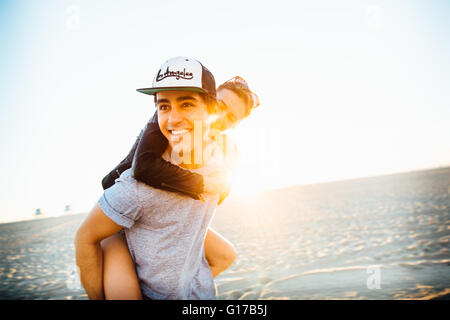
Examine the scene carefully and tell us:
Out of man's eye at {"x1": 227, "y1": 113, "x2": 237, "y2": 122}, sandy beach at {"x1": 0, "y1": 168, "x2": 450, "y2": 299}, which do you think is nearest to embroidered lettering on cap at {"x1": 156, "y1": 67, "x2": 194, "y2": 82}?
man's eye at {"x1": 227, "y1": 113, "x2": 237, "y2": 122}

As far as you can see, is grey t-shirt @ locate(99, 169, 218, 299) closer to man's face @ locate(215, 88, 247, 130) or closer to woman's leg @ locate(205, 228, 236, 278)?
woman's leg @ locate(205, 228, 236, 278)

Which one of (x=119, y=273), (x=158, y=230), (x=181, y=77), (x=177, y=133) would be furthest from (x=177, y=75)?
(x=119, y=273)

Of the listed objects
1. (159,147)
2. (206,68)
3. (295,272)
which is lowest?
(295,272)

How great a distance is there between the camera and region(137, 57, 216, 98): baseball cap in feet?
5.77

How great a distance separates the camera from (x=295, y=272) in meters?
5.33

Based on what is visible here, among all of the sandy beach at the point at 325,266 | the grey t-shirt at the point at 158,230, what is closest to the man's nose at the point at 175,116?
the grey t-shirt at the point at 158,230

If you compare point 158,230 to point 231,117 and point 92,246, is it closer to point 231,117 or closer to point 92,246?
point 92,246

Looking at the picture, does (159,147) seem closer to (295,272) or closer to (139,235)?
(139,235)

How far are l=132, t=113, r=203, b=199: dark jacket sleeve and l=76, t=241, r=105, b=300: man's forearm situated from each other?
2.04 feet
